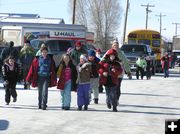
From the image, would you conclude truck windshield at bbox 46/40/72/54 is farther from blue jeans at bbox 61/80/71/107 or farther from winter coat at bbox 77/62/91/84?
blue jeans at bbox 61/80/71/107

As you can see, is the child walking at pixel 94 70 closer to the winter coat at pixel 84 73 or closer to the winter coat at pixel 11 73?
the winter coat at pixel 84 73

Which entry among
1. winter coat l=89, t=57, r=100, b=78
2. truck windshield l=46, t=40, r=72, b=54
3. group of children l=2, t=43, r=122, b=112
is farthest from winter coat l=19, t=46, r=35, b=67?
truck windshield l=46, t=40, r=72, b=54

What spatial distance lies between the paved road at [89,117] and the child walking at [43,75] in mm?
493

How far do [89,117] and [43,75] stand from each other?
2117 mm

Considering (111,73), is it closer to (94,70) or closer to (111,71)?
(111,71)

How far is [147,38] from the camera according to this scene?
43.9 metres

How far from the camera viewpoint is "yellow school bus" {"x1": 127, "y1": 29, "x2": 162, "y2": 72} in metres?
43.4

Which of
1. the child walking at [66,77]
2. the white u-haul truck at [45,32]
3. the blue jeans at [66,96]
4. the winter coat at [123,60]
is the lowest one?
the blue jeans at [66,96]

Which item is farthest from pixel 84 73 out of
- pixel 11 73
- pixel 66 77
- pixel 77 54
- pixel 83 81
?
pixel 11 73

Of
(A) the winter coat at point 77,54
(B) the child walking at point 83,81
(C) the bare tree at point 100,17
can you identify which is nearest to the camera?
(B) the child walking at point 83,81

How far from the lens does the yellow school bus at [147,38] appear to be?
43.4 meters

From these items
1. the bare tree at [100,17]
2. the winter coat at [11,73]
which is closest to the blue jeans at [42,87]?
the winter coat at [11,73]

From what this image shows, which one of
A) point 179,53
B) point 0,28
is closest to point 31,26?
point 0,28

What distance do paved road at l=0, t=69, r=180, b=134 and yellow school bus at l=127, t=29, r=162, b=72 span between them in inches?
993
